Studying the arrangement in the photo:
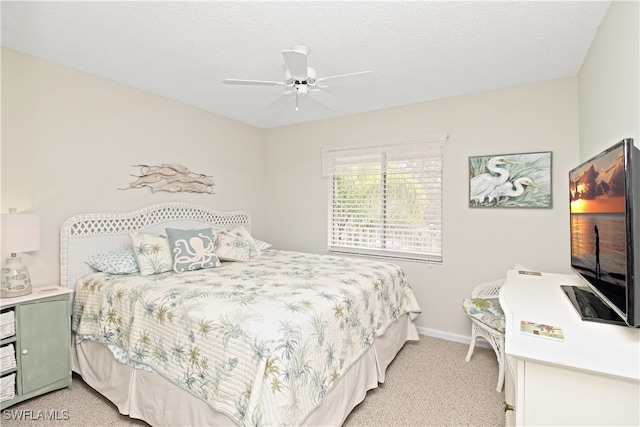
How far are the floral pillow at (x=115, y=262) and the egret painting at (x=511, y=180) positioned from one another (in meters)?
3.23

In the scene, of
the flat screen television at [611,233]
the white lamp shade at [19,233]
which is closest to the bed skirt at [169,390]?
the white lamp shade at [19,233]

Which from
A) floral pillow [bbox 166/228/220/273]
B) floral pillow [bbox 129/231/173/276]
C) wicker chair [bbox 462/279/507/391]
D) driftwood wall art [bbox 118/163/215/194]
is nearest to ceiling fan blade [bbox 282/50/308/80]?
floral pillow [bbox 166/228/220/273]

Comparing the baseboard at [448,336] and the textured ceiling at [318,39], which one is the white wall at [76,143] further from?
the baseboard at [448,336]

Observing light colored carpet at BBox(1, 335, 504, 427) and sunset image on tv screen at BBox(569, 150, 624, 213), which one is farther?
light colored carpet at BBox(1, 335, 504, 427)

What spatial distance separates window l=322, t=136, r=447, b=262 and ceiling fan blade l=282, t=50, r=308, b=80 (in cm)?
178

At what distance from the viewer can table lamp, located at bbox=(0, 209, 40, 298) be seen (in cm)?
207

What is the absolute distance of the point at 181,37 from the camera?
2.15m

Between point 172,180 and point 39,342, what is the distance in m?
1.79

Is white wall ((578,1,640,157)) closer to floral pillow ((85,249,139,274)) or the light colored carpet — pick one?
the light colored carpet

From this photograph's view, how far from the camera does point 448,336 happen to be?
10.8ft

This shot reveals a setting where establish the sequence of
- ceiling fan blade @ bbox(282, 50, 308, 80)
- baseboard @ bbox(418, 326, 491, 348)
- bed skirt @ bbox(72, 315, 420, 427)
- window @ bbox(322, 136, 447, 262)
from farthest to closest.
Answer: window @ bbox(322, 136, 447, 262) → baseboard @ bbox(418, 326, 491, 348) → ceiling fan blade @ bbox(282, 50, 308, 80) → bed skirt @ bbox(72, 315, 420, 427)

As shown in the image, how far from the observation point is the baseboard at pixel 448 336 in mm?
3104

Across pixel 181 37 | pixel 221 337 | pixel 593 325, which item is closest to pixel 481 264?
pixel 593 325

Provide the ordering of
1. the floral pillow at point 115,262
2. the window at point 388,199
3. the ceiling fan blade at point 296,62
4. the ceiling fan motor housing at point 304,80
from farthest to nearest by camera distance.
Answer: the window at point 388,199
the floral pillow at point 115,262
the ceiling fan motor housing at point 304,80
the ceiling fan blade at point 296,62
